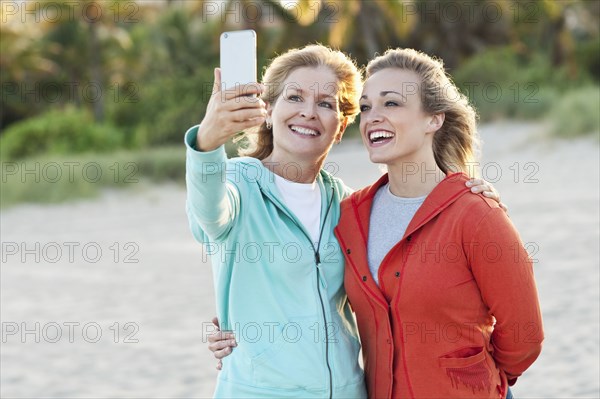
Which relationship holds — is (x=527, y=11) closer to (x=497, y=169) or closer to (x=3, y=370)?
(x=497, y=169)

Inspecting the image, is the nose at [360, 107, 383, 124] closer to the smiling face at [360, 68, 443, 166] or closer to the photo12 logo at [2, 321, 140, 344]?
the smiling face at [360, 68, 443, 166]

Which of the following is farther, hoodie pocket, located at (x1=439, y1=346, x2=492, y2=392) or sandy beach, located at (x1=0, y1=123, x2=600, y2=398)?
sandy beach, located at (x1=0, y1=123, x2=600, y2=398)

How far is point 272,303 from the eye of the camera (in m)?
2.56

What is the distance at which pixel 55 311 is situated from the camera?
8188 millimetres

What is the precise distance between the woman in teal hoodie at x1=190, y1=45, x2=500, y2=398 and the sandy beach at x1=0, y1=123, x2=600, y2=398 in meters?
3.02

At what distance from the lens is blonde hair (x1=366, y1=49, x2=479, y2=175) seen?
9.35 ft

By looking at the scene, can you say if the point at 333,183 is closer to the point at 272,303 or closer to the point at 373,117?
the point at 373,117

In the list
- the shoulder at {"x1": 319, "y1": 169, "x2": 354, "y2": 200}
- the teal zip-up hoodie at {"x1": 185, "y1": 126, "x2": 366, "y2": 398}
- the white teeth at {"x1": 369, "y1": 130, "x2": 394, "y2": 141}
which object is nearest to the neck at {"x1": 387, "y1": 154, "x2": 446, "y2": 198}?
the white teeth at {"x1": 369, "y1": 130, "x2": 394, "y2": 141}

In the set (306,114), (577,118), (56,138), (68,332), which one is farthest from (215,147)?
(56,138)

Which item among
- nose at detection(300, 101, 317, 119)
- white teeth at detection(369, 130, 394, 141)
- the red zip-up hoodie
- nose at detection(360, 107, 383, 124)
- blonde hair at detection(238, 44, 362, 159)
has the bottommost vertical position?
the red zip-up hoodie

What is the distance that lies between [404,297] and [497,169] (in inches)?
478

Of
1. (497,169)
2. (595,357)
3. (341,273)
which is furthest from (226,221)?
(497,169)

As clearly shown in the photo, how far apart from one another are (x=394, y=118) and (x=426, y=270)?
1.91 ft

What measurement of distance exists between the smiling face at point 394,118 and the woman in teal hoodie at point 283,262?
15 cm
